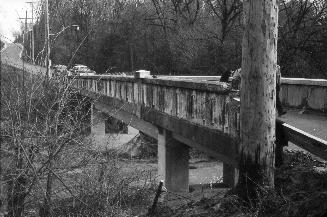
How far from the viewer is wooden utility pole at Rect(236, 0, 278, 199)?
6.75 metres

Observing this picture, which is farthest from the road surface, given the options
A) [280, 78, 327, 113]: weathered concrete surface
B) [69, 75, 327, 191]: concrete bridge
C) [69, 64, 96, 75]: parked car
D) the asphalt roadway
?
[69, 64, 96, 75]: parked car

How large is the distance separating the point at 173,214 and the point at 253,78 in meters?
3.22

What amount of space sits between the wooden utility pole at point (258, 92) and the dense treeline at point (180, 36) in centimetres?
1085

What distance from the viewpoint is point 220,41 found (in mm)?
37375

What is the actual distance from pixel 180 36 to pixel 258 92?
3356 cm

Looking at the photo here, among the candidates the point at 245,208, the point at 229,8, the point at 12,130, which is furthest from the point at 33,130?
the point at 229,8

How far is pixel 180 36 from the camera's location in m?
39.9

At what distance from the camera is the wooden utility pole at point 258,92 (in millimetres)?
6754

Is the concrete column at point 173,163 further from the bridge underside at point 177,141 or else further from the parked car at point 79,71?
the parked car at point 79,71

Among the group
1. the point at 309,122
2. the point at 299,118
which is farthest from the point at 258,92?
the point at 299,118

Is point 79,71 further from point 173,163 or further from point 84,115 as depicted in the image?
point 173,163

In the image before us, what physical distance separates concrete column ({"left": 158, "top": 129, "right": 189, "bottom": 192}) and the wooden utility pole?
8.58 metres

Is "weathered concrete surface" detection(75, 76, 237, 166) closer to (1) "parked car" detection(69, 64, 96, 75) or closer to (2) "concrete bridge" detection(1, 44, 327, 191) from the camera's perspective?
(2) "concrete bridge" detection(1, 44, 327, 191)

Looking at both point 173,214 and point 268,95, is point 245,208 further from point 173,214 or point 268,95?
point 173,214
